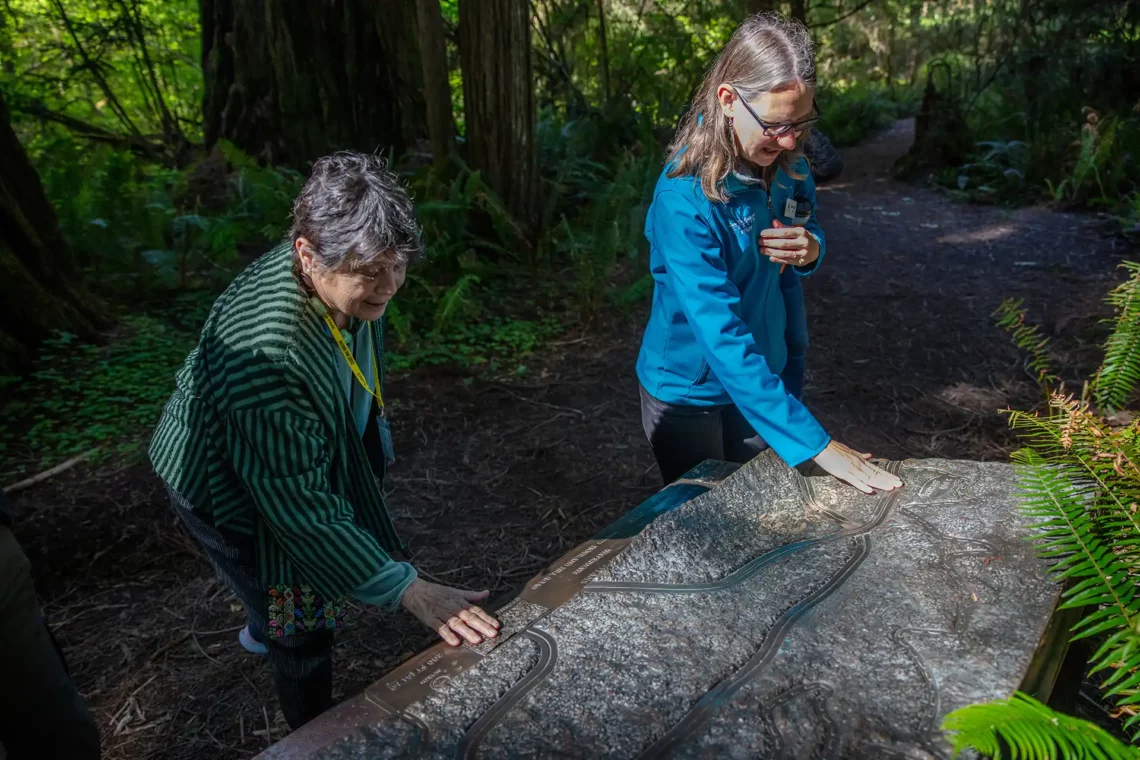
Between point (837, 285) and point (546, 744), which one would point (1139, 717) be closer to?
point (546, 744)

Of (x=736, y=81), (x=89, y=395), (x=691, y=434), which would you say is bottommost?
(x=89, y=395)

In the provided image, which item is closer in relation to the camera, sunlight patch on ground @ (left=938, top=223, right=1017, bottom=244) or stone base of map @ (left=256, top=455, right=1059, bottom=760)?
stone base of map @ (left=256, top=455, right=1059, bottom=760)

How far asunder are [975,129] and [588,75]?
203 inches

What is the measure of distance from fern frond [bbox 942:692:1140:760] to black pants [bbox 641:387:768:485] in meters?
1.22

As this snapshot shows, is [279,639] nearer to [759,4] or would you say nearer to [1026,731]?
[1026,731]

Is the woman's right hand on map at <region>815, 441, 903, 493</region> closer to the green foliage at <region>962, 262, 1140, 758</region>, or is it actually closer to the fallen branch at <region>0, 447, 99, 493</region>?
the green foliage at <region>962, 262, 1140, 758</region>

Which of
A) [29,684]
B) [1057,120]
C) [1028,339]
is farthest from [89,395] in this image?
[1057,120]

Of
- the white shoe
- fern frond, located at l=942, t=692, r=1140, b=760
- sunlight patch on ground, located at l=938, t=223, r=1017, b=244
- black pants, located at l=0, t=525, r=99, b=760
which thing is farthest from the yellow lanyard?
sunlight patch on ground, located at l=938, t=223, r=1017, b=244

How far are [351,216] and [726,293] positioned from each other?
1.02 meters

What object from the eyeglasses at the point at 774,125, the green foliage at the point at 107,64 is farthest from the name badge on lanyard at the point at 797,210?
the green foliage at the point at 107,64

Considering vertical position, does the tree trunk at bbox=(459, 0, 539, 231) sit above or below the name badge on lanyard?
above

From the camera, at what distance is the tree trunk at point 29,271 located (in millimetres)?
4488

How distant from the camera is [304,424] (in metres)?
1.72

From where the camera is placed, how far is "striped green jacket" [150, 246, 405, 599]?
1.68m
